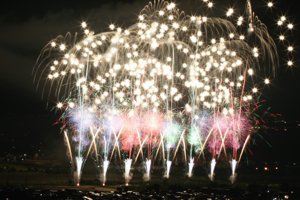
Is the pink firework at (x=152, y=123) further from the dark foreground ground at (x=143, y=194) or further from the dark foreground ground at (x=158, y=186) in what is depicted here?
the dark foreground ground at (x=143, y=194)

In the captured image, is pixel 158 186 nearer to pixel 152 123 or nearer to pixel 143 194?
pixel 143 194

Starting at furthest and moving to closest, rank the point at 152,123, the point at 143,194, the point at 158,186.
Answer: the point at 152,123 → the point at 158,186 → the point at 143,194

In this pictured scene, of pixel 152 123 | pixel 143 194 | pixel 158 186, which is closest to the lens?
pixel 143 194

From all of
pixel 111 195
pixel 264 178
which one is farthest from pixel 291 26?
pixel 264 178

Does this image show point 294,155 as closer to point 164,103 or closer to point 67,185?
point 164,103

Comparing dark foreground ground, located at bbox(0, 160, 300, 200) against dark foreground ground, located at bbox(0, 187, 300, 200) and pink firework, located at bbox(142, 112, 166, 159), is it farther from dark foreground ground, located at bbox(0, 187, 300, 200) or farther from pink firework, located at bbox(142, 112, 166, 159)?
pink firework, located at bbox(142, 112, 166, 159)

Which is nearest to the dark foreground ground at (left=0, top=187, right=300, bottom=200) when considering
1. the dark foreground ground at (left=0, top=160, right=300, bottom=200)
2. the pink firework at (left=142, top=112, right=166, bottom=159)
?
the dark foreground ground at (left=0, top=160, right=300, bottom=200)

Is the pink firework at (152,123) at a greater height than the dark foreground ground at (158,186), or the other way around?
the pink firework at (152,123)

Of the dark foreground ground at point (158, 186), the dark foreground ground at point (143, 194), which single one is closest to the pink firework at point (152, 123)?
the dark foreground ground at point (158, 186)

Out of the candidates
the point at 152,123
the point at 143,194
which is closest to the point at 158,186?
the point at 143,194

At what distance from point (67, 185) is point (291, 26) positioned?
12823mm

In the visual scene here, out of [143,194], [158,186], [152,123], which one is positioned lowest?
[143,194]

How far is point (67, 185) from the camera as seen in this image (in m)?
18.2

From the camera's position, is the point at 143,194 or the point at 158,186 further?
the point at 158,186
